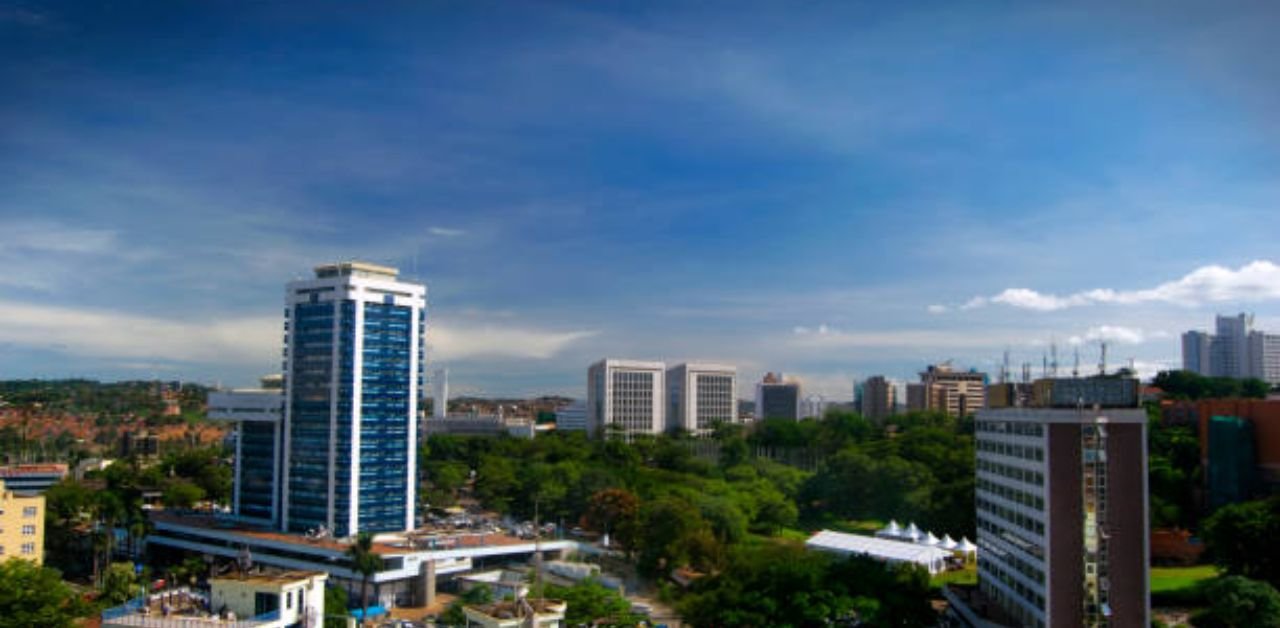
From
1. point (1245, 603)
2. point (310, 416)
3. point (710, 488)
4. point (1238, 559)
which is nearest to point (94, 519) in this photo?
point (310, 416)

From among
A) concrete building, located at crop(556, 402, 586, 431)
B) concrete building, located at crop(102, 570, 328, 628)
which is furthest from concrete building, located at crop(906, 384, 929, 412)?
concrete building, located at crop(102, 570, 328, 628)

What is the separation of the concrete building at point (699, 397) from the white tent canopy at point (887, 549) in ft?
193

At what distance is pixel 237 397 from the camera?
41.2 m

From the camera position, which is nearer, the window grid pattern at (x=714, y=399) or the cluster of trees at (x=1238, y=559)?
the cluster of trees at (x=1238, y=559)

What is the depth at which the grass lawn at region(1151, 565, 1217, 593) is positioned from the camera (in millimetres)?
26672

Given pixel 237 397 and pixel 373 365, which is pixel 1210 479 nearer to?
pixel 373 365

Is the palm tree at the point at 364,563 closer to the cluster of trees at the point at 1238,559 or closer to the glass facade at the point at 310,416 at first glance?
the glass facade at the point at 310,416

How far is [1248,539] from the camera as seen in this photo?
2544 centimetres

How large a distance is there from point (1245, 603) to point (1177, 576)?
8.68 meters

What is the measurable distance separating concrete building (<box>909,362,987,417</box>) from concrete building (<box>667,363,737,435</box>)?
20.6 m

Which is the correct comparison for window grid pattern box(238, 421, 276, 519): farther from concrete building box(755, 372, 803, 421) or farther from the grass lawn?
Answer: concrete building box(755, 372, 803, 421)

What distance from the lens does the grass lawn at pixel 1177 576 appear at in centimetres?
2667

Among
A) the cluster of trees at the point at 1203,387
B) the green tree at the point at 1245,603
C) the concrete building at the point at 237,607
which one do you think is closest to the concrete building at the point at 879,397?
the cluster of trees at the point at 1203,387

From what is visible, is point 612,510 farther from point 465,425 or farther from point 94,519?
point 465,425
